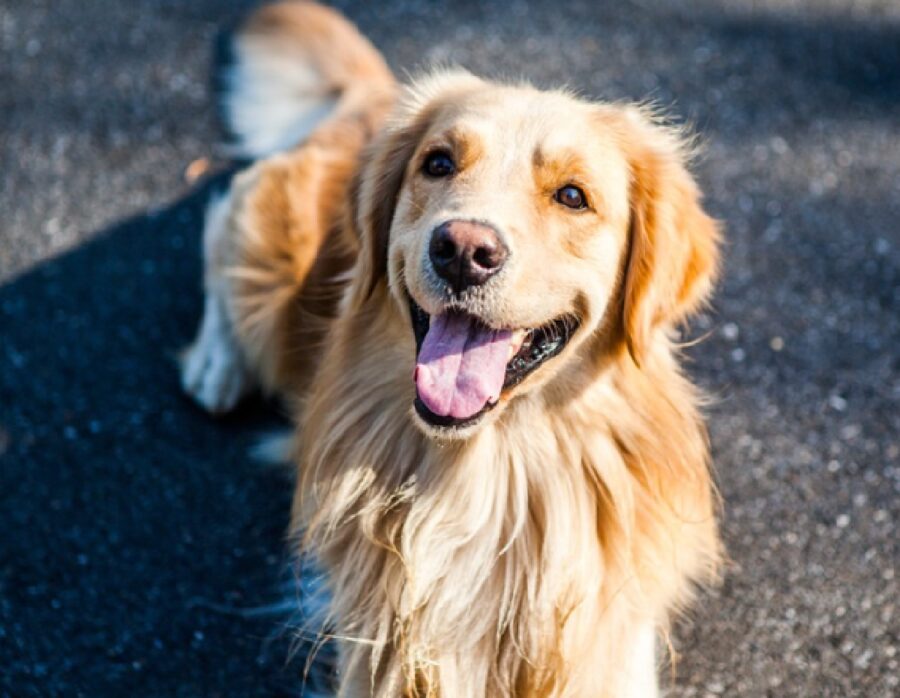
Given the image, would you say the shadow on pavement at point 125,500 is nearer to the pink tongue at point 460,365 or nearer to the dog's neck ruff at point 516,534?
the dog's neck ruff at point 516,534

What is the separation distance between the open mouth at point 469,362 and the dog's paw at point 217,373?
1.42 m

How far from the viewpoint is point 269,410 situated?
153 inches

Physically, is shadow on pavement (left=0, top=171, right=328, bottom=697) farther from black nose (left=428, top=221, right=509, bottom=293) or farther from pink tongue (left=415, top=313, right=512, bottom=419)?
black nose (left=428, top=221, right=509, bottom=293)

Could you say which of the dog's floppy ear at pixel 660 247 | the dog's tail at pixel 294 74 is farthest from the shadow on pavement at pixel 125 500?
the dog's floppy ear at pixel 660 247

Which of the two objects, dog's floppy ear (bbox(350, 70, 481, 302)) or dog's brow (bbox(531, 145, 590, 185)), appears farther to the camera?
dog's floppy ear (bbox(350, 70, 481, 302))

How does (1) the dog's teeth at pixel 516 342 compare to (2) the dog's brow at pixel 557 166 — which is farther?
(2) the dog's brow at pixel 557 166

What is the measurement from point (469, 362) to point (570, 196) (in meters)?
0.53

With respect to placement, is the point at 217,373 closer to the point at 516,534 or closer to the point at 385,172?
the point at 385,172

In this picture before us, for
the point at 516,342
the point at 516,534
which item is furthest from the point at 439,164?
the point at 516,534

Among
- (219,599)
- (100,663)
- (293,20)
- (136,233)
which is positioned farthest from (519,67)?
(100,663)

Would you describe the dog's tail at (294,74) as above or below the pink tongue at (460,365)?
below

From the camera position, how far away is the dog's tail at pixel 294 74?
14.4 ft

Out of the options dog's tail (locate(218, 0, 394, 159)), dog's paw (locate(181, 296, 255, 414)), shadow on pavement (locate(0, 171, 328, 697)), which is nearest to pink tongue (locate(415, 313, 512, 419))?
shadow on pavement (locate(0, 171, 328, 697))

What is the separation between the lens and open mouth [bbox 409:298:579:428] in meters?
2.46
